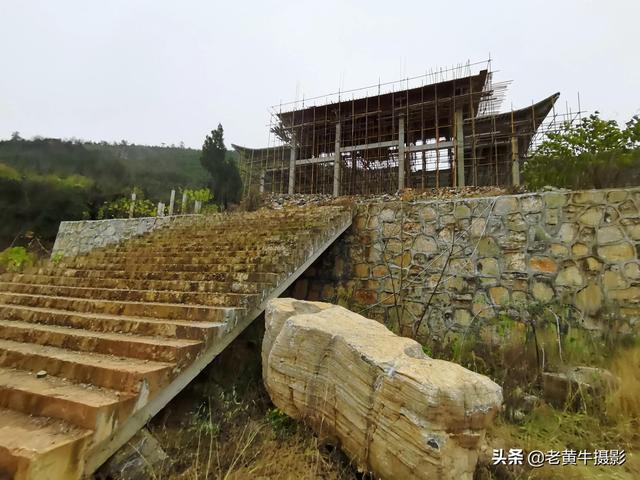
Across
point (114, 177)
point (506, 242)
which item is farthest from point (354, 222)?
point (114, 177)

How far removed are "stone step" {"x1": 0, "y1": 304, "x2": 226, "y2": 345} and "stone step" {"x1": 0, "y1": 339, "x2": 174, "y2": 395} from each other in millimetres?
351

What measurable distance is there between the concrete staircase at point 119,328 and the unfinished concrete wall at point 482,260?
2.57 feet

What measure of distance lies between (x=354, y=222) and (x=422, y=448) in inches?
153

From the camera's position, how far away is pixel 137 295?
3.64 m

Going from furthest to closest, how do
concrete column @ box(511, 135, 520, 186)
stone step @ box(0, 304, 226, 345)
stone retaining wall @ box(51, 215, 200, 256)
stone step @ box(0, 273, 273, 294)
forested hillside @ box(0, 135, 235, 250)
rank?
forested hillside @ box(0, 135, 235, 250) → concrete column @ box(511, 135, 520, 186) → stone retaining wall @ box(51, 215, 200, 256) → stone step @ box(0, 273, 273, 294) → stone step @ box(0, 304, 226, 345)

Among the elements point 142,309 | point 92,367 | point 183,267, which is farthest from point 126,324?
point 183,267

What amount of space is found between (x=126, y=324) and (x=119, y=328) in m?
0.07

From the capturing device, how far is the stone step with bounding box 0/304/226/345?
2.64 meters

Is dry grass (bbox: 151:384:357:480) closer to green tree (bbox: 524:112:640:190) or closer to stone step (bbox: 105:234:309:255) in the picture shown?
stone step (bbox: 105:234:309:255)

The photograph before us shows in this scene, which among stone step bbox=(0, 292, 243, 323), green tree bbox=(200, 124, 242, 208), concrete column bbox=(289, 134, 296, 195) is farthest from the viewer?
green tree bbox=(200, 124, 242, 208)

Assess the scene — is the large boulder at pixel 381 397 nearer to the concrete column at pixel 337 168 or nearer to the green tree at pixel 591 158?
the green tree at pixel 591 158

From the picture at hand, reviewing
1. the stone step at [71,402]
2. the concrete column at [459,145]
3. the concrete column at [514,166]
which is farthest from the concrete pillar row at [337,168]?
the stone step at [71,402]

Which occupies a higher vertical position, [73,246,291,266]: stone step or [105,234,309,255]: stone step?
[105,234,309,255]: stone step

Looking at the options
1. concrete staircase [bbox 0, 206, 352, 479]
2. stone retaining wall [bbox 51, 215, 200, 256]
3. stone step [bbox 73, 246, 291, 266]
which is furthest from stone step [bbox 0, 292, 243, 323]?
stone retaining wall [bbox 51, 215, 200, 256]
